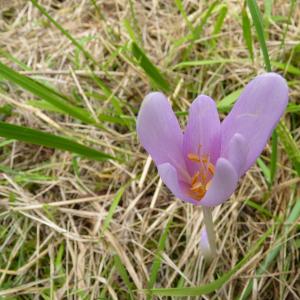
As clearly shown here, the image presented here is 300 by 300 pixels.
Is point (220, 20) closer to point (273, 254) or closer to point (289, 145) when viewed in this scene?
point (289, 145)

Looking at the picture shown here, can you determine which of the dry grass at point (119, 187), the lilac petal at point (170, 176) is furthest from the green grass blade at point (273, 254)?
the lilac petal at point (170, 176)

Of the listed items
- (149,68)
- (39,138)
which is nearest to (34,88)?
(39,138)

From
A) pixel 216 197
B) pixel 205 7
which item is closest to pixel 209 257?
pixel 216 197

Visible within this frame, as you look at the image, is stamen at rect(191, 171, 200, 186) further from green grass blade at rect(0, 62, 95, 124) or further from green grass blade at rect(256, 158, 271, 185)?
green grass blade at rect(0, 62, 95, 124)

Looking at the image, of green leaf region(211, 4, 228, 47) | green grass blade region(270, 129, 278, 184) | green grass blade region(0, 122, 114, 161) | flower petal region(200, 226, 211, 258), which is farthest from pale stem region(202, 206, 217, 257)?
green leaf region(211, 4, 228, 47)

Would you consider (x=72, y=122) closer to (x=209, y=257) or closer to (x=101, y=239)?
(x=101, y=239)
